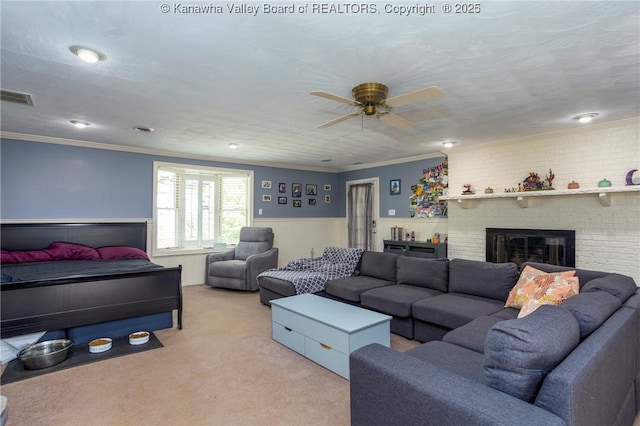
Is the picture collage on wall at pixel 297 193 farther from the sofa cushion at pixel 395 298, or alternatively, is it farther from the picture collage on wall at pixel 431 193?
the sofa cushion at pixel 395 298

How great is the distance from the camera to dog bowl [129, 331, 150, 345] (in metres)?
3.15

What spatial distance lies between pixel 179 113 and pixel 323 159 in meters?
3.28

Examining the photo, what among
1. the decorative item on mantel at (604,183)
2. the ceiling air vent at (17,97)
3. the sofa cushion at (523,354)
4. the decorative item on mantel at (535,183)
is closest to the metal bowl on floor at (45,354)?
the ceiling air vent at (17,97)

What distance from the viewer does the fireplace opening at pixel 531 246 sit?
13.7ft

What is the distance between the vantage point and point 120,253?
15.2 ft

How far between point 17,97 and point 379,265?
164 inches

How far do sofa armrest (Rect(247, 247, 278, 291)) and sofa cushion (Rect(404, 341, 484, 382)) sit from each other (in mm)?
3626

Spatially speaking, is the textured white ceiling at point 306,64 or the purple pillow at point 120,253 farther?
the purple pillow at point 120,253

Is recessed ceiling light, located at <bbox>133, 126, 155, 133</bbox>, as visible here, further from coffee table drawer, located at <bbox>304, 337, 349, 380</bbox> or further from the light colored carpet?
coffee table drawer, located at <bbox>304, 337, 349, 380</bbox>

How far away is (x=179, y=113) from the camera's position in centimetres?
344

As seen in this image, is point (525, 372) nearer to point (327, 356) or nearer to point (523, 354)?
point (523, 354)

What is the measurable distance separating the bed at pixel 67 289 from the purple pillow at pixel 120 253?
2cm

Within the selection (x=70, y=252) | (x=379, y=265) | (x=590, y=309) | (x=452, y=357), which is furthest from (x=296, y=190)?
(x=590, y=309)

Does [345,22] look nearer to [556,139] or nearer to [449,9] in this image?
[449,9]
